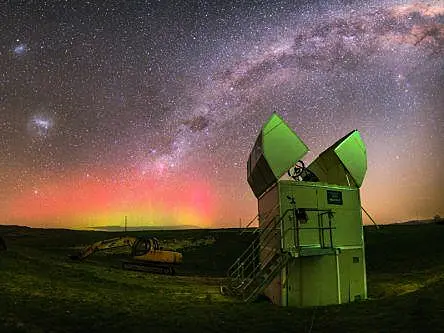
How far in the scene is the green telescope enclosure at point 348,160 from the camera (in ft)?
60.6

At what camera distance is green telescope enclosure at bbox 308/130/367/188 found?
18.5 m

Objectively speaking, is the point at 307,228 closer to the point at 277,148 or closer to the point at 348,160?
the point at 277,148

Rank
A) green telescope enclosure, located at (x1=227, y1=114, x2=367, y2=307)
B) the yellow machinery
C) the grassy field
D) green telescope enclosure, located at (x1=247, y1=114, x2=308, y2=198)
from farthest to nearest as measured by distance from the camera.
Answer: the yellow machinery
green telescope enclosure, located at (x1=247, y1=114, x2=308, y2=198)
green telescope enclosure, located at (x1=227, y1=114, x2=367, y2=307)
the grassy field

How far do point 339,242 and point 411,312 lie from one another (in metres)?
5.79

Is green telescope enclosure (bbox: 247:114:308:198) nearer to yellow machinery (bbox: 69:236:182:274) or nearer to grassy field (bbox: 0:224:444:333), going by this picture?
grassy field (bbox: 0:224:444:333)

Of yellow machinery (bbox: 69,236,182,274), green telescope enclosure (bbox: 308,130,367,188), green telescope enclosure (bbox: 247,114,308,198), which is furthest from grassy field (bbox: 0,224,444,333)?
green telescope enclosure (bbox: 247,114,308,198)

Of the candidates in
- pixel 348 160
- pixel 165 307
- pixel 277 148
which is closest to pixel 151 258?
pixel 165 307

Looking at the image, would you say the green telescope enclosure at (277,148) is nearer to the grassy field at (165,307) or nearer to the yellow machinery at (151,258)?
the grassy field at (165,307)

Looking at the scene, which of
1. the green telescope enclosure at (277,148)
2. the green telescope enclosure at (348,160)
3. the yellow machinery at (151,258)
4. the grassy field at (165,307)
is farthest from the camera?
the yellow machinery at (151,258)

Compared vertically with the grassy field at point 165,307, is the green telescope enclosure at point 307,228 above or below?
above

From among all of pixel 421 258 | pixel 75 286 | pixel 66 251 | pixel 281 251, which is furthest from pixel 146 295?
pixel 66 251

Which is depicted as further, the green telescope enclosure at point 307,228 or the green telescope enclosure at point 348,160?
the green telescope enclosure at point 348,160

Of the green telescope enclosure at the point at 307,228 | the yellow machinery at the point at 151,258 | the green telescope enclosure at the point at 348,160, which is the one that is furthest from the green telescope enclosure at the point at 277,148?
the yellow machinery at the point at 151,258

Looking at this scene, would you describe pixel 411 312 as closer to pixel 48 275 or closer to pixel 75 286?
pixel 75 286
